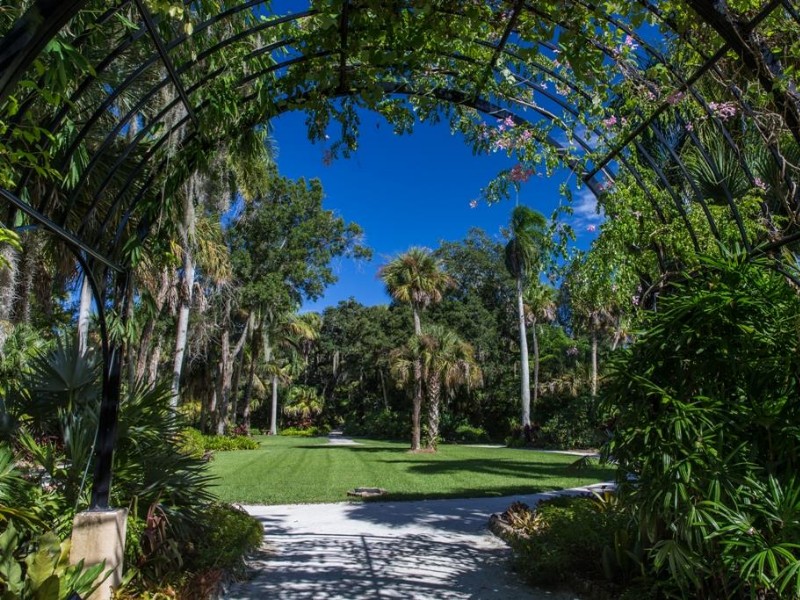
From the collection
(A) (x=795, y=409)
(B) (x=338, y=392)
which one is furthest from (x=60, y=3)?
(B) (x=338, y=392)

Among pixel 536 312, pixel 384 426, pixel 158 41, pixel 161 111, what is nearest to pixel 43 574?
pixel 158 41

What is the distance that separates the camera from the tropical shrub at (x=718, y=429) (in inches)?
129

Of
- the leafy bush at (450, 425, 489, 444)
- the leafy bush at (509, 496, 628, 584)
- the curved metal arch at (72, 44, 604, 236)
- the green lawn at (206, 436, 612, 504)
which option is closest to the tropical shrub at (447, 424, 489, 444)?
the leafy bush at (450, 425, 489, 444)

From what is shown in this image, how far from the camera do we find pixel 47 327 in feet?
71.5

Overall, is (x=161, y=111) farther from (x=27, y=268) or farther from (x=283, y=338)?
(x=283, y=338)

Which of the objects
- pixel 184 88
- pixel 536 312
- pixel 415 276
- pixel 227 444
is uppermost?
pixel 536 312

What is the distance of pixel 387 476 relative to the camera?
1595cm

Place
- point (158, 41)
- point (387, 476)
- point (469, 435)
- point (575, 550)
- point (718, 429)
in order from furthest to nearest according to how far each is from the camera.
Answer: point (469, 435) → point (387, 476) → point (575, 550) → point (718, 429) → point (158, 41)

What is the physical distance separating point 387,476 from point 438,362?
33.1 ft

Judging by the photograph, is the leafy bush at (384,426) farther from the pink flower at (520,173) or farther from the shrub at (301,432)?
the pink flower at (520,173)

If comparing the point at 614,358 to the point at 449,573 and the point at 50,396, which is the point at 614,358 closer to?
the point at 449,573

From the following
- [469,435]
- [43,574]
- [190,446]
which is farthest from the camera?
[469,435]

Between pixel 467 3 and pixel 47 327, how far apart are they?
22.8 m

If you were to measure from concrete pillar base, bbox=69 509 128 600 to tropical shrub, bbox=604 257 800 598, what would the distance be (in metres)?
3.72
